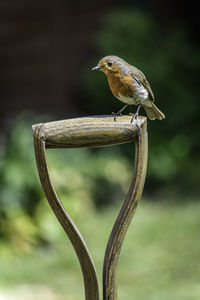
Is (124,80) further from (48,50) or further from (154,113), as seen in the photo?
(48,50)

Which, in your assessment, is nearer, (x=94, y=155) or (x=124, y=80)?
(x=124, y=80)

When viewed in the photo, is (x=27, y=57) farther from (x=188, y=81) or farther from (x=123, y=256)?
(x=123, y=256)

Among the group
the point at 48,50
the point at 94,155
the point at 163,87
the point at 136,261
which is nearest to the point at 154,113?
the point at 136,261

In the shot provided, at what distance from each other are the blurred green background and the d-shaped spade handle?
2.42 m

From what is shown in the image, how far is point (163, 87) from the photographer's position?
26.0 ft

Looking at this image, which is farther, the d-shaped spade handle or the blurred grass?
the blurred grass

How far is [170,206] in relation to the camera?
6.84 meters

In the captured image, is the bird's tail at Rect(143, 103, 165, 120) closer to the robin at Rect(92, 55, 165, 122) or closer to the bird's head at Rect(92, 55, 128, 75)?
the robin at Rect(92, 55, 165, 122)

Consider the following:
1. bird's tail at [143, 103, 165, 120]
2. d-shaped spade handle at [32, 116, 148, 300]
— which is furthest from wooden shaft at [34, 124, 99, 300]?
bird's tail at [143, 103, 165, 120]

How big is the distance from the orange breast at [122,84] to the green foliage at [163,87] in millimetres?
4914

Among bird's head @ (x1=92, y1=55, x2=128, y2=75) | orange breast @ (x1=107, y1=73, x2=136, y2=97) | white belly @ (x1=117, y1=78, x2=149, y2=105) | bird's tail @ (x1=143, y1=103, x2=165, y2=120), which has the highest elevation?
bird's head @ (x1=92, y1=55, x2=128, y2=75)

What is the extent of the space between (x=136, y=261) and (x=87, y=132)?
139 inches

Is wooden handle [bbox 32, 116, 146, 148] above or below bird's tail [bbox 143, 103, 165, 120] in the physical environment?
below

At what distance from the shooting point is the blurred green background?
5.20 m
